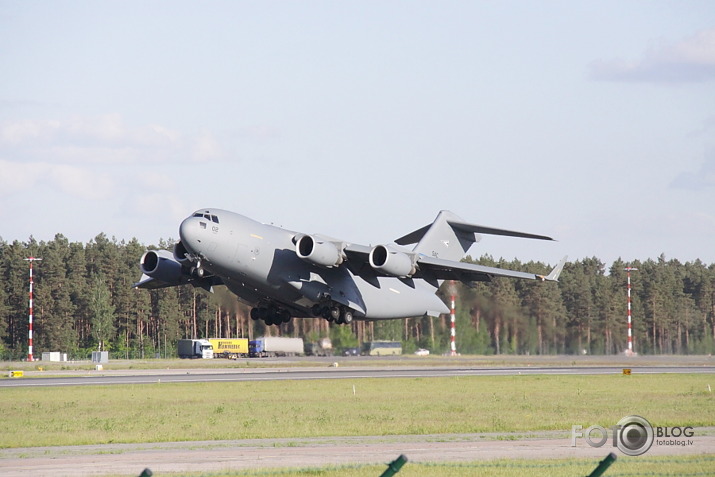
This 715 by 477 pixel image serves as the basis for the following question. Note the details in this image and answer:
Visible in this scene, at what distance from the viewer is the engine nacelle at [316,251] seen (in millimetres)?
33500

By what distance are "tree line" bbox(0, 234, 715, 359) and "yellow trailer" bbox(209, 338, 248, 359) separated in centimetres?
179

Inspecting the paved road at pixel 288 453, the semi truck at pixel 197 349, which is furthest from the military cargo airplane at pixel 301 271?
the semi truck at pixel 197 349

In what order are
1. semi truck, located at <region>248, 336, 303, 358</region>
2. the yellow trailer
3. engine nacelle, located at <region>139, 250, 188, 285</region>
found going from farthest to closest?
the yellow trailer < semi truck, located at <region>248, 336, 303, 358</region> < engine nacelle, located at <region>139, 250, 188, 285</region>

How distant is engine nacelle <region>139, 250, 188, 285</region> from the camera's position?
1437 inches

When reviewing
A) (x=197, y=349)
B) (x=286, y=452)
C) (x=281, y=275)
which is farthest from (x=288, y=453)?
(x=197, y=349)

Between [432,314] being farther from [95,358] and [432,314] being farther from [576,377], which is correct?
[95,358]

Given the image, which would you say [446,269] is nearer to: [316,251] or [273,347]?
[316,251]

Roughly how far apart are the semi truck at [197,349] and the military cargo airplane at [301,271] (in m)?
33.5

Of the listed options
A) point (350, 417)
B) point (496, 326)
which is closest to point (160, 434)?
point (350, 417)

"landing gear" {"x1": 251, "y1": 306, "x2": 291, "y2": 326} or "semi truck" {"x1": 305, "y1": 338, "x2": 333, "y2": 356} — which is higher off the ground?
"landing gear" {"x1": 251, "y1": 306, "x2": 291, "y2": 326}

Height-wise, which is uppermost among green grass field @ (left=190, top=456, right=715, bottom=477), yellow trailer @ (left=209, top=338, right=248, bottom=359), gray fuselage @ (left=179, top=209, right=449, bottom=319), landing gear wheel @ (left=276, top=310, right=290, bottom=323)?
gray fuselage @ (left=179, top=209, right=449, bottom=319)

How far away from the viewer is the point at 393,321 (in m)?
73.6

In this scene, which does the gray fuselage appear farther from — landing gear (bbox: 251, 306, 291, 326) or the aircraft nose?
landing gear (bbox: 251, 306, 291, 326)

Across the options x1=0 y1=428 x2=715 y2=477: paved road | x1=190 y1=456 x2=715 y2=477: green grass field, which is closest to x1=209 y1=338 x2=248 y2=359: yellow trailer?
x1=0 y1=428 x2=715 y2=477: paved road
